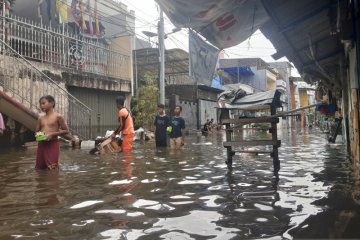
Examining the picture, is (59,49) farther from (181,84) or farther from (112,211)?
(181,84)

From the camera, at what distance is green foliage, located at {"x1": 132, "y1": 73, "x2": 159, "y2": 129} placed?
2028 centimetres

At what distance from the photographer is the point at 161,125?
1153cm

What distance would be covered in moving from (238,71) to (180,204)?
3891cm

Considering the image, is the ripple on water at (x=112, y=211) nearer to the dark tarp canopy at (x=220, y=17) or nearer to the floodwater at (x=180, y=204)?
the floodwater at (x=180, y=204)

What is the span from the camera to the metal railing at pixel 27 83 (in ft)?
39.2

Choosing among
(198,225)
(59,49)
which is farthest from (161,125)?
(198,225)

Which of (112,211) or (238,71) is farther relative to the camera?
(238,71)

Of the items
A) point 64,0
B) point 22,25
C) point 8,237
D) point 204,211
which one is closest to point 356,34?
point 204,211

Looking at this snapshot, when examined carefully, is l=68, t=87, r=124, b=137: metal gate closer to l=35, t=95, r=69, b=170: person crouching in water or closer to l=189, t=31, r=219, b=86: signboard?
l=189, t=31, r=219, b=86: signboard

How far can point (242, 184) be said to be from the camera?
16.9ft

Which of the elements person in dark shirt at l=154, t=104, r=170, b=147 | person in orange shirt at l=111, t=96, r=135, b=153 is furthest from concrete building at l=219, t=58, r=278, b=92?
person in orange shirt at l=111, t=96, r=135, b=153

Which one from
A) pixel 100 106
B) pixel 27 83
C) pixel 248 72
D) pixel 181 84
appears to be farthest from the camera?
pixel 248 72

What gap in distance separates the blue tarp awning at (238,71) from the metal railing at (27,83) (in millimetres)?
29348

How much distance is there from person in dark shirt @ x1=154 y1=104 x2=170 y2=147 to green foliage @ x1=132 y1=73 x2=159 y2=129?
8227 millimetres
